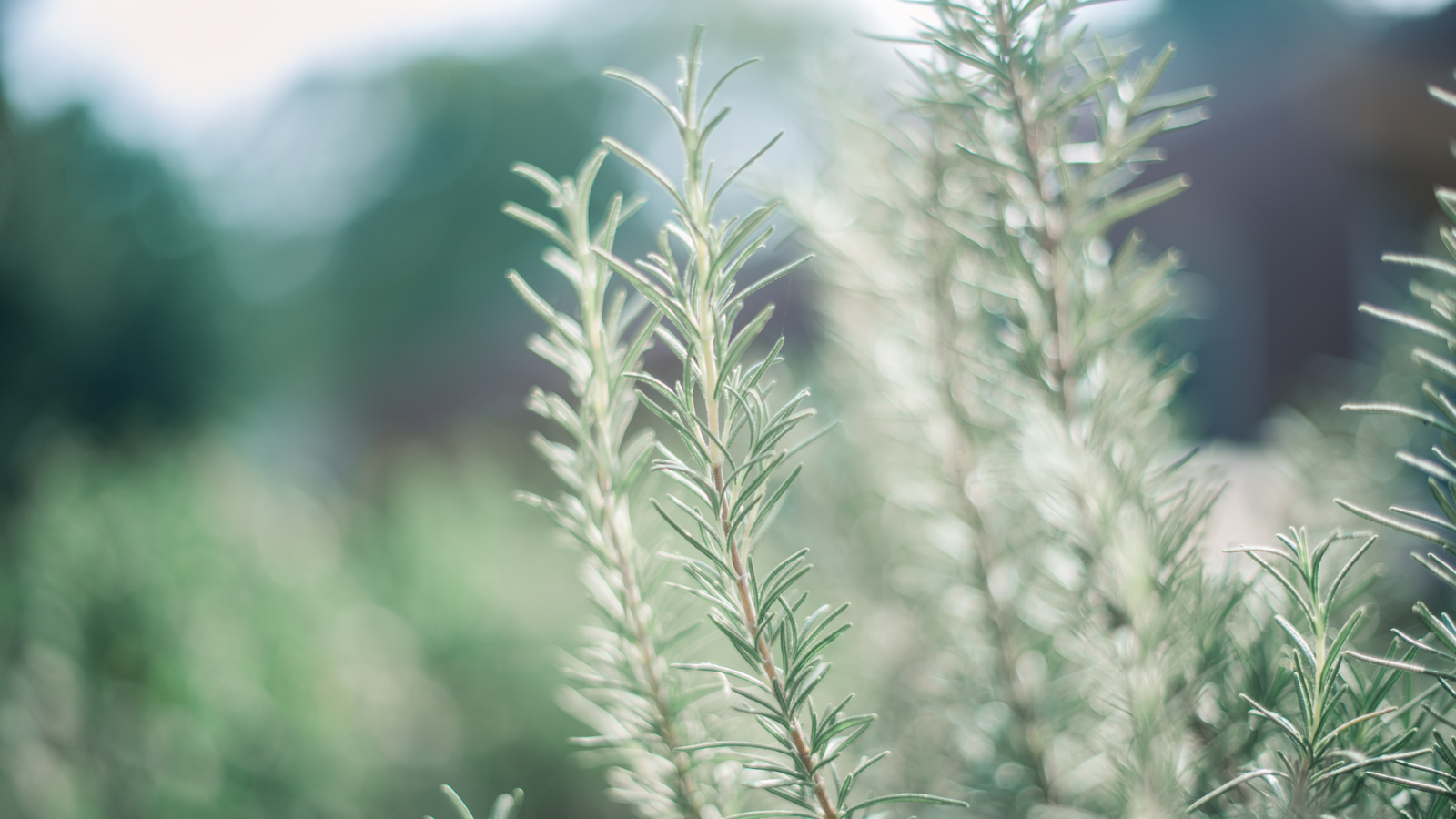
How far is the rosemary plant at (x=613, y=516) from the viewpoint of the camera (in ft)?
0.99

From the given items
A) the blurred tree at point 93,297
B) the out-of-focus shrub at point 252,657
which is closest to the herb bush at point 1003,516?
the out-of-focus shrub at point 252,657

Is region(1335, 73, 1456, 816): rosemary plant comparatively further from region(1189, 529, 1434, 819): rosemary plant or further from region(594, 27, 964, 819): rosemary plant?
region(594, 27, 964, 819): rosemary plant

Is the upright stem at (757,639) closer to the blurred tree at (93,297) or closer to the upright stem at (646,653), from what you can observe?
the upright stem at (646,653)

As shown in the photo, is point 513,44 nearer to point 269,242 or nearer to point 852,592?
point 269,242

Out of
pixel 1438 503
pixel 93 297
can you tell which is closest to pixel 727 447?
pixel 1438 503

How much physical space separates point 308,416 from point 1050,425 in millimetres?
9166

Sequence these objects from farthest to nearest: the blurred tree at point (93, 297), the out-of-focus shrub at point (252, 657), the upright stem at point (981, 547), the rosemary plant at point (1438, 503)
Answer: the blurred tree at point (93, 297) → the out-of-focus shrub at point (252, 657) → the upright stem at point (981, 547) → the rosemary plant at point (1438, 503)

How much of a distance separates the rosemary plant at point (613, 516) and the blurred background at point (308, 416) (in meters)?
0.08

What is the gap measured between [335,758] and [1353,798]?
1.50 m

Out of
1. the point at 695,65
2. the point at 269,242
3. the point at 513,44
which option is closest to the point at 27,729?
the point at 695,65

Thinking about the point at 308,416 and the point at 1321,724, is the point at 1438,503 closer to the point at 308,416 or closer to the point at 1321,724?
the point at 1321,724

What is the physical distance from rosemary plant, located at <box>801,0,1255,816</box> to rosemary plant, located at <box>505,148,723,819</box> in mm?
155

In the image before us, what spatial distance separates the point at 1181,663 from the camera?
1.11 ft

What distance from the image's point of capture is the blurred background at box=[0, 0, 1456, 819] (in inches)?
50.4
